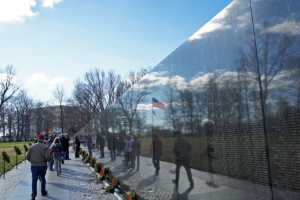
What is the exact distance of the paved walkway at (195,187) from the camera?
352 centimetres

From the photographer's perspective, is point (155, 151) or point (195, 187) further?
point (155, 151)

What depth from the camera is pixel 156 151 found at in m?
7.57

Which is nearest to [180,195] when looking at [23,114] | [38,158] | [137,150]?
[137,150]

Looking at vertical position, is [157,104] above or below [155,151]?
above

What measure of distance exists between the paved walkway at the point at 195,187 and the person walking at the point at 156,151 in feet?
0.63

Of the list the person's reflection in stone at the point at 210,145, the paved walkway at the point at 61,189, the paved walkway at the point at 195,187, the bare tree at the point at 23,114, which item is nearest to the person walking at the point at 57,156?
the paved walkway at the point at 61,189

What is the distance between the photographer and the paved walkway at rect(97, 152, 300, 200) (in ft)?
11.6

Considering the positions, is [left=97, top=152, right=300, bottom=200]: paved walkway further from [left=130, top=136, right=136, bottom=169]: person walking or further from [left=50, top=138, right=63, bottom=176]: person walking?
[left=50, top=138, right=63, bottom=176]: person walking

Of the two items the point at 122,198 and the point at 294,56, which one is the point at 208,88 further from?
the point at 122,198

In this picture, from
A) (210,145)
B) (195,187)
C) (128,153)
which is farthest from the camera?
(128,153)

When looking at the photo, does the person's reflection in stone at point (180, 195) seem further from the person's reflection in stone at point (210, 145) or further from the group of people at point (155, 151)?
the person's reflection in stone at point (210, 145)

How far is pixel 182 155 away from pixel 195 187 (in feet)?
2.24

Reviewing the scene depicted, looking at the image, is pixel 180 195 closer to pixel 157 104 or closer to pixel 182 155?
pixel 182 155

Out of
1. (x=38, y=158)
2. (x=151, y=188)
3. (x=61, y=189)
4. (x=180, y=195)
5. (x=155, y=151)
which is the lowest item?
(x=61, y=189)
